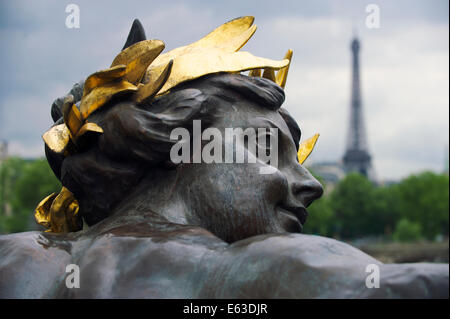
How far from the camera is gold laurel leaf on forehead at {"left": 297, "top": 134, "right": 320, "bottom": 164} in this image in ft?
14.5

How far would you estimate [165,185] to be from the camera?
11.6 ft

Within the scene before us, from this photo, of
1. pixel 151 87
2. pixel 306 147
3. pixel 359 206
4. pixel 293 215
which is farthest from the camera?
pixel 359 206

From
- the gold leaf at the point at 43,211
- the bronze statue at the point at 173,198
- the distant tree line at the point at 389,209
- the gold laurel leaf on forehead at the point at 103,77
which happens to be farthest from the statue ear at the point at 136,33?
the distant tree line at the point at 389,209

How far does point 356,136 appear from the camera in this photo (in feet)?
237

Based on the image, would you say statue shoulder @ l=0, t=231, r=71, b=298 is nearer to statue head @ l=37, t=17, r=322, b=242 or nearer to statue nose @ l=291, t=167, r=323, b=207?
statue head @ l=37, t=17, r=322, b=242

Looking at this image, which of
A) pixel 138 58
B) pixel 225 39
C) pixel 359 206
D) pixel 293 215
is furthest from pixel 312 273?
pixel 359 206

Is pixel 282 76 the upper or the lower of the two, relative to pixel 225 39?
lower

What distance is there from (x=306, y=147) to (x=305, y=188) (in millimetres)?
850

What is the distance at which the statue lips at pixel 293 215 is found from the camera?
356 cm

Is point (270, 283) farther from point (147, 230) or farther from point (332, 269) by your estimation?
point (147, 230)

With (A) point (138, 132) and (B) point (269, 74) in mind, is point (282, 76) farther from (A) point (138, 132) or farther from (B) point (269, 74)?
(A) point (138, 132)

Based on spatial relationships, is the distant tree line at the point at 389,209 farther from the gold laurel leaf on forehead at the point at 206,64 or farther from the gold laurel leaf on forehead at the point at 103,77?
the gold laurel leaf on forehead at the point at 103,77

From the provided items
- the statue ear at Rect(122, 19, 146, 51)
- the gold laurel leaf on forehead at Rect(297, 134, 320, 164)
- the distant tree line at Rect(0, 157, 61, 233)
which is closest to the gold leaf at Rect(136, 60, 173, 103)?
the statue ear at Rect(122, 19, 146, 51)
